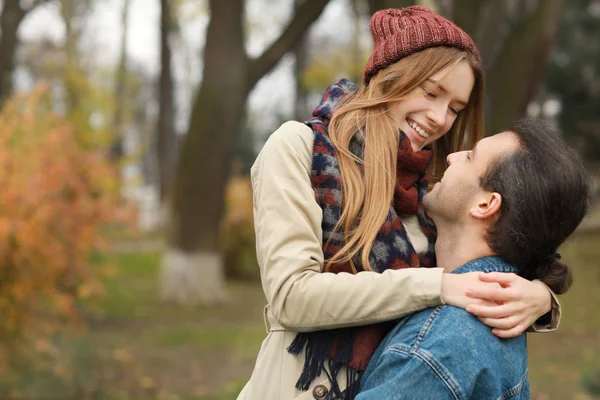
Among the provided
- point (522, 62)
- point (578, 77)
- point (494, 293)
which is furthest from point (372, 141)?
point (578, 77)

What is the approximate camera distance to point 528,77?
7.03 m

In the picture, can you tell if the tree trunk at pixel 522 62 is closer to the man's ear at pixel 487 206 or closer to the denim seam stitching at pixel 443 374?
the man's ear at pixel 487 206

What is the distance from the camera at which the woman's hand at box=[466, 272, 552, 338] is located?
204cm

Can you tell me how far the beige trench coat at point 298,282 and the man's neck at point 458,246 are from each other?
19 centimetres

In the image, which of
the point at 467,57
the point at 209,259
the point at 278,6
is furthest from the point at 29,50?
the point at 467,57

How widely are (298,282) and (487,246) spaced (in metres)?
0.54

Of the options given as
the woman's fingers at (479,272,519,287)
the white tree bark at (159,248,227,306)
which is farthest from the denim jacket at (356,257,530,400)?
the white tree bark at (159,248,227,306)

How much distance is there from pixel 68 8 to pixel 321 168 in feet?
53.8

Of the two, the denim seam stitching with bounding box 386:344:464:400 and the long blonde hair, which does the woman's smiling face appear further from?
the denim seam stitching with bounding box 386:344:464:400

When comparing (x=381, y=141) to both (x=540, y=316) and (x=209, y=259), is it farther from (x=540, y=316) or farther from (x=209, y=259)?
(x=209, y=259)

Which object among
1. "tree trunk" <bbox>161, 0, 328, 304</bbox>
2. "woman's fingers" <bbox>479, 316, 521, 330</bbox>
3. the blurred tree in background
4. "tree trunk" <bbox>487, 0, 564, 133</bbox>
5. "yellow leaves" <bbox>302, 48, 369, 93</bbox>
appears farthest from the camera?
"yellow leaves" <bbox>302, 48, 369, 93</bbox>

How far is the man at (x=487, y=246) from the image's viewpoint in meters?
1.96

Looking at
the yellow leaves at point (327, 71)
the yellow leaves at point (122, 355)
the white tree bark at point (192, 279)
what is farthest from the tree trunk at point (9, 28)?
the yellow leaves at point (327, 71)

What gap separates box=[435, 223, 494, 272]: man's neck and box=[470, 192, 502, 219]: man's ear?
66mm
